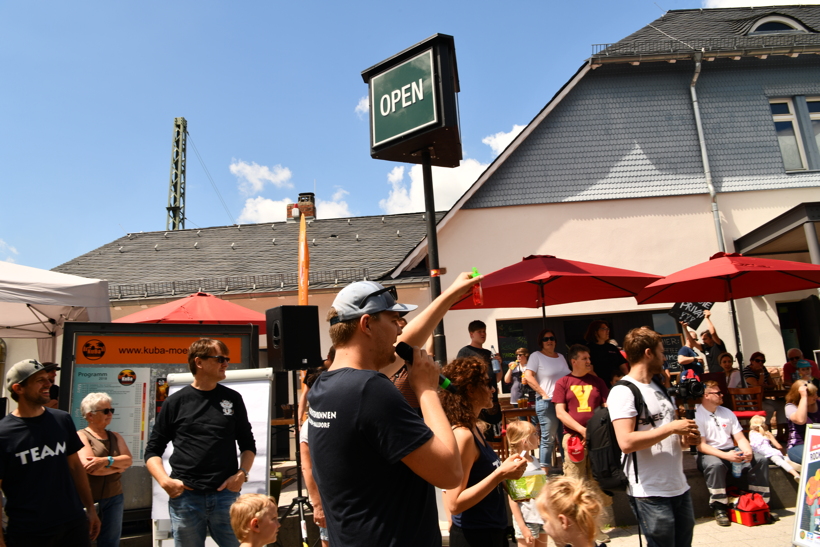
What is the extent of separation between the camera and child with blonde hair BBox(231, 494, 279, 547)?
3238 mm

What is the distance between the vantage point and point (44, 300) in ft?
20.4

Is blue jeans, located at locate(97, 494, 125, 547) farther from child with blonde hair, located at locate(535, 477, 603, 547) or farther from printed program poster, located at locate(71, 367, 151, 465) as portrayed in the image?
child with blonde hair, located at locate(535, 477, 603, 547)

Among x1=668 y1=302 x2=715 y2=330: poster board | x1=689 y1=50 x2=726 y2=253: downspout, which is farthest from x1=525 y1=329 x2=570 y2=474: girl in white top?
x1=689 y1=50 x2=726 y2=253: downspout

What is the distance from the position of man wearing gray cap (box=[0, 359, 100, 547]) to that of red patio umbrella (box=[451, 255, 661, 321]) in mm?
4937

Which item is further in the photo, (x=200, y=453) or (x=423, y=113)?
(x=423, y=113)

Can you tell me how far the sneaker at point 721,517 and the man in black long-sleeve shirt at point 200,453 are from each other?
16.3ft

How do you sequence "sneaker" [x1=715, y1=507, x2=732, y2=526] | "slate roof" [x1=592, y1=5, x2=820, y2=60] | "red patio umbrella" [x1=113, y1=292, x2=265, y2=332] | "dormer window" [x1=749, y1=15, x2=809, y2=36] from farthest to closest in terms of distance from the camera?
"dormer window" [x1=749, y1=15, x2=809, y2=36], "slate roof" [x1=592, y1=5, x2=820, y2=60], "red patio umbrella" [x1=113, y1=292, x2=265, y2=332], "sneaker" [x1=715, y1=507, x2=732, y2=526]

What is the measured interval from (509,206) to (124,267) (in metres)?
10.4

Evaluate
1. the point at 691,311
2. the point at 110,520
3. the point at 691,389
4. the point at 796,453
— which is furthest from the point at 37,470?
the point at 691,311

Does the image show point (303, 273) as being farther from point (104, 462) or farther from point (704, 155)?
point (704, 155)

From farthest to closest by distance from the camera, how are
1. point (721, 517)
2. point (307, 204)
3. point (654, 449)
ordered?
point (307, 204) < point (721, 517) < point (654, 449)

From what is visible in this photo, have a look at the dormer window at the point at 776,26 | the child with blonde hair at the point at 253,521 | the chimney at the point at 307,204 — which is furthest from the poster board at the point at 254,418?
the dormer window at the point at 776,26

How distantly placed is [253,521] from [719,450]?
502cm

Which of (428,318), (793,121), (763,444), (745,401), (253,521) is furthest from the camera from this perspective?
(793,121)
